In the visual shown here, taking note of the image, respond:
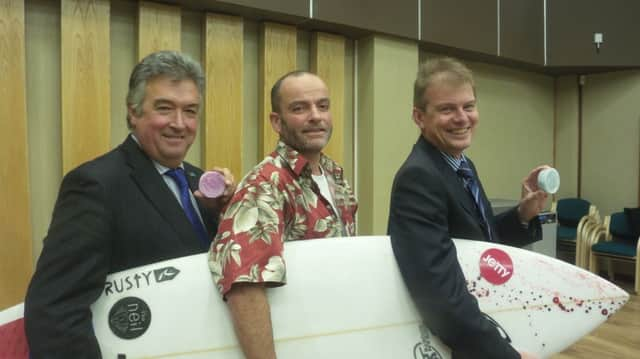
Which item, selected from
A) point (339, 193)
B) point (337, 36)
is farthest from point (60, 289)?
point (337, 36)

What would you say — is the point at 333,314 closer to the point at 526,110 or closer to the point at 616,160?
the point at 526,110

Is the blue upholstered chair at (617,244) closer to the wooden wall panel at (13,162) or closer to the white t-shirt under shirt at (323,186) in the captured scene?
the white t-shirt under shirt at (323,186)

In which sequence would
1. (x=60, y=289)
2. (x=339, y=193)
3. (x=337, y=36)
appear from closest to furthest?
1. (x=60, y=289)
2. (x=339, y=193)
3. (x=337, y=36)

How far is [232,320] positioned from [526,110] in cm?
509

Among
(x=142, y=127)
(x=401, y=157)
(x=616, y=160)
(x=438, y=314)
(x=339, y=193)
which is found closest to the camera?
(x=438, y=314)

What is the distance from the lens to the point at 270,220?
118 centimetres

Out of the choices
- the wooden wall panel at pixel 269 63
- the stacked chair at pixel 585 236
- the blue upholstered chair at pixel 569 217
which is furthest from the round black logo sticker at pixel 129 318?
the blue upholstered chair at pixel 569 217

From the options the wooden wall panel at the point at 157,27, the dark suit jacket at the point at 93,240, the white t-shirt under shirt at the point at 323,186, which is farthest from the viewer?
the wooden wall panel at the point at 157,27

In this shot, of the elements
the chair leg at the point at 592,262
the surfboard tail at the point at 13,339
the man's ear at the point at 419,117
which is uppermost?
the man's ear at the point at 419,117

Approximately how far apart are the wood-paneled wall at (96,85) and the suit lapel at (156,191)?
5.55 feet

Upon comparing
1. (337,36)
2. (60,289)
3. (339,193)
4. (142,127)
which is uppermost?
(337,36)

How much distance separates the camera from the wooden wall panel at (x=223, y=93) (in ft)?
10.5

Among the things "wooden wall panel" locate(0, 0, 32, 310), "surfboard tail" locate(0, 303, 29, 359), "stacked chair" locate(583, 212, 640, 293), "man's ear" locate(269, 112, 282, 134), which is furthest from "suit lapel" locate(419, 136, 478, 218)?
"stacked chair" locate(583, 212, 640, 293)

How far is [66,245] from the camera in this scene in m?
1.03
